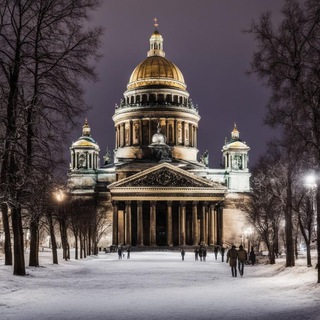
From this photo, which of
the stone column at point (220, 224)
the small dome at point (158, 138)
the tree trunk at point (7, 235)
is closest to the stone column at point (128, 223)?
the stone column at point (220, 224)

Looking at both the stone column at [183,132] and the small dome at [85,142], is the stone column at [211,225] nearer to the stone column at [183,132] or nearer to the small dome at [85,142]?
the stone column at [183,132]

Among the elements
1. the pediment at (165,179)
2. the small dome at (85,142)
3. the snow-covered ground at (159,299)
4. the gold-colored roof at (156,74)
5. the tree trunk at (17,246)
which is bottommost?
the snow-covered ground at (159,299)

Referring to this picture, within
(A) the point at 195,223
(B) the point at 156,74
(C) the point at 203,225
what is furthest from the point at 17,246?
(B) the point at 156,74

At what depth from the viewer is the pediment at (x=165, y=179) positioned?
106312mm

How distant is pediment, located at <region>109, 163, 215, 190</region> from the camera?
106 metres

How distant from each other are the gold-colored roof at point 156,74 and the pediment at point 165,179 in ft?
111

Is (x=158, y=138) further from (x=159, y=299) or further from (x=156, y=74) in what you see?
(x=159, y=299)

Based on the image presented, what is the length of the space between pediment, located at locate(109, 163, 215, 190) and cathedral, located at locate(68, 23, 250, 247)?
0.16m

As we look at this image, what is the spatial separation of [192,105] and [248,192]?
25.9 metres

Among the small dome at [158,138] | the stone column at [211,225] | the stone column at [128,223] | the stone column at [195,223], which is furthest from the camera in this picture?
the small dome at [158,138]

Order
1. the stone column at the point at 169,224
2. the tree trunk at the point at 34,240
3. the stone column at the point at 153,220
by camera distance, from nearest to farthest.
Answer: the tree trunk at the point at 34,240
the stone column at the point at 153,220
the stone column at the point at 169,224

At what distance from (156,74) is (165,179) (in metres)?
36.1

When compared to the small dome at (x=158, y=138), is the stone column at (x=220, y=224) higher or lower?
lower

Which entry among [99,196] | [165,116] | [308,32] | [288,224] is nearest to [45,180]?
[308,32]
